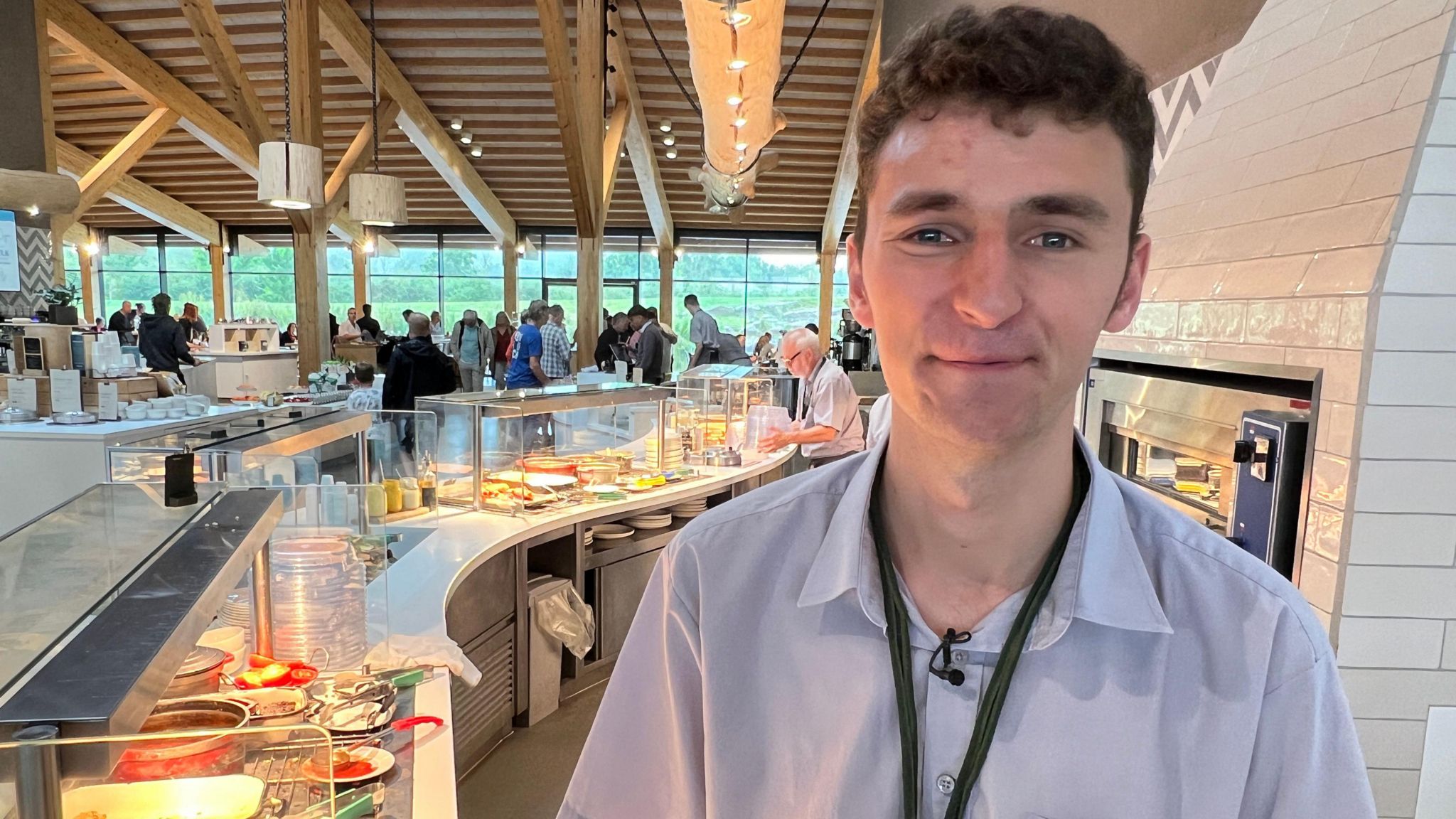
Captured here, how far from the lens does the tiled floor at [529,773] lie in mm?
3029

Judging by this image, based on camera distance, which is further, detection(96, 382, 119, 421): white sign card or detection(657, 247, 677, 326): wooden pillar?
detection(657, 247, 677, 326): wooden pillar

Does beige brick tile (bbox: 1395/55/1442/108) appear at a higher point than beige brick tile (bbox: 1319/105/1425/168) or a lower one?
higher

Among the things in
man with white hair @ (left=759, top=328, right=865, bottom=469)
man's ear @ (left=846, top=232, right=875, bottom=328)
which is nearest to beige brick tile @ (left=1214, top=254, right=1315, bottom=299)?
man's ear @ (left=846, top=232, right=875, bottom=328)

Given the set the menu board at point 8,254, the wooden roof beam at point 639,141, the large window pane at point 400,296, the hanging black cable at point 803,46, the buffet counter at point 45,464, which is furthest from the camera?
the large window pane at point 400,296

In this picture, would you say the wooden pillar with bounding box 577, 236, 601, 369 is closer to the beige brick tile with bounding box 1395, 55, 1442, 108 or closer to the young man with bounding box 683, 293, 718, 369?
the young man with bounding box 683, 293, 718, 369

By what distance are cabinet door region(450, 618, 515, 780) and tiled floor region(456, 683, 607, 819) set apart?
62 mm

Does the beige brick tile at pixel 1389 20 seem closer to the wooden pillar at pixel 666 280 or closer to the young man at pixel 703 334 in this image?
the young man at pixel 703 334

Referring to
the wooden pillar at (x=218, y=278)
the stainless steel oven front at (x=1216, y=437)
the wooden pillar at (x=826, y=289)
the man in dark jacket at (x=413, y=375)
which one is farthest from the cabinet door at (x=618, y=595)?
the wooden pillar at (x=218, y=278)

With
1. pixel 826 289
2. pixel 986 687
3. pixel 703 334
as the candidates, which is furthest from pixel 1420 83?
pixel 826 289

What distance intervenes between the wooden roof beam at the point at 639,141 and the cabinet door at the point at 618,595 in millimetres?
7867

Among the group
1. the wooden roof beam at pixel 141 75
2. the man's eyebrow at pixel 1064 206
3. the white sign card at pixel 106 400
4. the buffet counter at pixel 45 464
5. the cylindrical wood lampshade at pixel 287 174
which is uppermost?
the wooden roof beam at pixel 141 75

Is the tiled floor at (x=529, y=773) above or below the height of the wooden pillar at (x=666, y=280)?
below

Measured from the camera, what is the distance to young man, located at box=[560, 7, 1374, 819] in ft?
2.78

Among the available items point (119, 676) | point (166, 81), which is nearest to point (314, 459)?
point (119, 676)
